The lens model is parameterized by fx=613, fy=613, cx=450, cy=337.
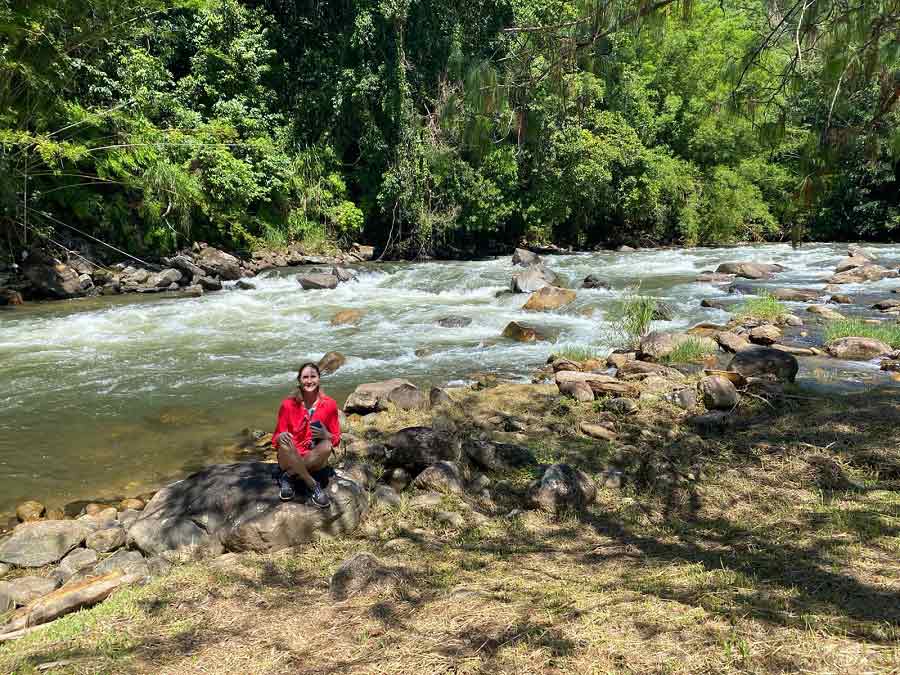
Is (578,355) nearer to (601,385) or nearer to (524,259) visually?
(601,385)

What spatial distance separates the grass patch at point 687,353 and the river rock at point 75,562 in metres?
6.97

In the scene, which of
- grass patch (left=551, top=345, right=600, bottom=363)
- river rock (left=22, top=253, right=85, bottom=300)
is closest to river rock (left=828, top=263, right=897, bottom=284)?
grass patch (left=551, top=345, right=600, bottom=363)

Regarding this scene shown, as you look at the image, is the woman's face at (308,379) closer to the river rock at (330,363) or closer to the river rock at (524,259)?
the river rock at (330,363)

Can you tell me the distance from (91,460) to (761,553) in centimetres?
620

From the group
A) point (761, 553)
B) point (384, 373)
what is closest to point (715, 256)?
point (384, 373)

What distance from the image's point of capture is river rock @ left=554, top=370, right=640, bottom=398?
22.0 ft

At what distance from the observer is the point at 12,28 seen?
17.1 ft

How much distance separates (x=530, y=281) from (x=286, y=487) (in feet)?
39.0

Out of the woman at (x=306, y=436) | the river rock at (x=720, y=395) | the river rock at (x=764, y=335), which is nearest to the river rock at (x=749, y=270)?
the river rock at (x=764, y=335)

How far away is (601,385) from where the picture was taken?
22.6 ft

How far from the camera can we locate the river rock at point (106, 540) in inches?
174

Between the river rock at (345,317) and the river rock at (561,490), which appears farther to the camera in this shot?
the river rock at (345,317)

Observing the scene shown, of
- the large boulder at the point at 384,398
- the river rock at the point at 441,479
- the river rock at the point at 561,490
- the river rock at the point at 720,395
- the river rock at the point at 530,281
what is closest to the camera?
the river rock at the point at 561,490

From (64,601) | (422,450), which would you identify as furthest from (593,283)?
(64,601)
